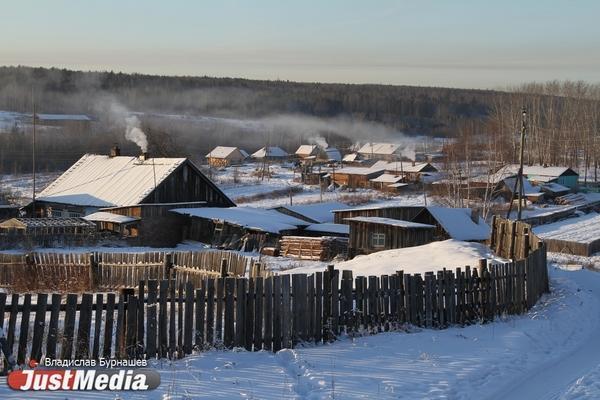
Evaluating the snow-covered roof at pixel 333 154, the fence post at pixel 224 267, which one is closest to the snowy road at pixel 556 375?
the fence post at pixel 224 267

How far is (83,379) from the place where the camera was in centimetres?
842

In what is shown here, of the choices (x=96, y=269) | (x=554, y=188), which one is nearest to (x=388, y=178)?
(x=554, y=188)

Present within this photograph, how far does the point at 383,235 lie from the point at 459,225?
4082mm

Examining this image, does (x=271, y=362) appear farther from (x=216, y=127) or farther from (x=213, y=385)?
(x=216, y=127)

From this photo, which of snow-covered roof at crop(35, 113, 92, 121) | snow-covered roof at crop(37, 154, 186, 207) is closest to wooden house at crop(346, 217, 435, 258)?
snow-covered roof at crop(37, 154, 186, 207)

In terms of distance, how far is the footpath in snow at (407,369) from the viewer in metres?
8.52

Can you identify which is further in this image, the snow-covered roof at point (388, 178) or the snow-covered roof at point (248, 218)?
the snow-covered roof at point (388, 178)

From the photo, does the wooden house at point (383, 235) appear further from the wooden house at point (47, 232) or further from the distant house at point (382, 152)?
the distant house at point (382, 152)

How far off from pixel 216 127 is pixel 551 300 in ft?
570

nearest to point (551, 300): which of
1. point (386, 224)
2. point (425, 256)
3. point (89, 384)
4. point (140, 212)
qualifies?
point (425, 256)

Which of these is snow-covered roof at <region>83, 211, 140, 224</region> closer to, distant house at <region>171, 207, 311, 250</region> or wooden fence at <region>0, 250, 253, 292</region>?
distant house at <region>171, 207, 311, 250</region>

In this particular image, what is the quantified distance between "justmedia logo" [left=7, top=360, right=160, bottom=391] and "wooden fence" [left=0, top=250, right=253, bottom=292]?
38.3ft

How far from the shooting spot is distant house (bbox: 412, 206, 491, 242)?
37.0 meters

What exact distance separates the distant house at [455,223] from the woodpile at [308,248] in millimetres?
5619
